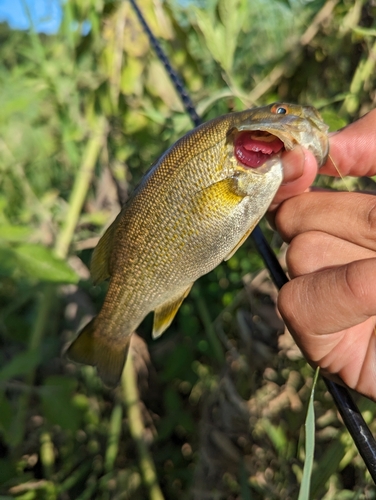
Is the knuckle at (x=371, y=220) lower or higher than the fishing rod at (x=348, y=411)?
higher

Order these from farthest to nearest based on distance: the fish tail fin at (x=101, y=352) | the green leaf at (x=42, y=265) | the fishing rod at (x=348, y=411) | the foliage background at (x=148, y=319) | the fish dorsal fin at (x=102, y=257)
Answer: the foliage background at (x=148, y=319) < the green leaf at (x=42, y=265) < the fish tail fin at (x=101, y=352) < the fish dorsal fin at (x=102, y=257) < the fishing rod at (x=348, y=411)

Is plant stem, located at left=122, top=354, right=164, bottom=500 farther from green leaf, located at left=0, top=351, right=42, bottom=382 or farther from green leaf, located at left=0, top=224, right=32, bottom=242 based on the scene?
green leaf, located at left=0, top=224, right=32, bottom=242

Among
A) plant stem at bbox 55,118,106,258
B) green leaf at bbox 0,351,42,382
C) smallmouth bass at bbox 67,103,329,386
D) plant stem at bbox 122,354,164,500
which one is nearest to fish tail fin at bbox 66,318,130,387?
smallmouth bass at bbox 67,103,329,386

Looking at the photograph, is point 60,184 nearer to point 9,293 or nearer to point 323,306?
point 9,293

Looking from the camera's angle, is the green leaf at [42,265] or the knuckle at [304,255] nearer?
the knuckle at [304,255]

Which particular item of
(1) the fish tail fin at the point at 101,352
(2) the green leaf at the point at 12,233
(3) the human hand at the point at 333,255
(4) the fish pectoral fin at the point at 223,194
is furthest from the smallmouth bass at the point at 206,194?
(2) the green leaf at the point at 12,233

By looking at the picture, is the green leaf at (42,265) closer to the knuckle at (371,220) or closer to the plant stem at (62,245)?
the plant stem at (62,245)

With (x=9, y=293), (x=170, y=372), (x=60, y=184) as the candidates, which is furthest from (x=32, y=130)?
(x=170, y=372)

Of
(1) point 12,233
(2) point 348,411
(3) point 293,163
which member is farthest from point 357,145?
(1) point 12,233
